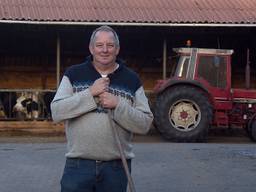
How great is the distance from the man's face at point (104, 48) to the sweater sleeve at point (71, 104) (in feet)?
0.68

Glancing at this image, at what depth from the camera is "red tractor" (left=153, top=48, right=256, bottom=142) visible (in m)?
12.9

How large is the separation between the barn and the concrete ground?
302 cm

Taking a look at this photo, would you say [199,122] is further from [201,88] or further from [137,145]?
[137,145]

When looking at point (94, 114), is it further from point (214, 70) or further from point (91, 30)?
point (91, 30)

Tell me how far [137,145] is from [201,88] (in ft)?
6.41

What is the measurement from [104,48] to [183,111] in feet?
31.6

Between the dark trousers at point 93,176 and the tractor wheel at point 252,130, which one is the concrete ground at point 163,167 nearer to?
the tractor wheel at point 252,130

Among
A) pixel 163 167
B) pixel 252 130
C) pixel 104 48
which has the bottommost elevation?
pixel 163 167

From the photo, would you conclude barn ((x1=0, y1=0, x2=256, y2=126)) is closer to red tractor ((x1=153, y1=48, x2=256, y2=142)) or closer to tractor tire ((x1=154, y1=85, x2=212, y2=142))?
red tractor ((x1=153, y1=48, x2=256, y2=142))

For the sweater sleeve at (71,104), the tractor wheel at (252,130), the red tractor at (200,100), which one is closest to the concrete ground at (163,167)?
the red tractor at (200,100)

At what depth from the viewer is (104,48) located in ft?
11.6

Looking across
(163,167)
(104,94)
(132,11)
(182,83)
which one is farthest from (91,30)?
(104,94)

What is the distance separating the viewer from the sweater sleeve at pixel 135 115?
3479 millimetres

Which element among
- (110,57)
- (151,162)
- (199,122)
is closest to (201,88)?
(199,122)
